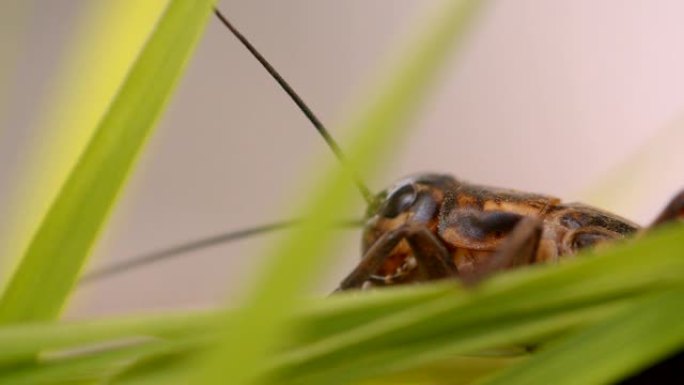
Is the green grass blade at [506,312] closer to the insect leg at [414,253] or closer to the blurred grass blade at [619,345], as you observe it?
the blurred grass blade at [619,345]

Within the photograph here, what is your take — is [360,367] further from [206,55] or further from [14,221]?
[206,55]

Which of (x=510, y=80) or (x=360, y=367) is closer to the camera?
(x=360, y=367)

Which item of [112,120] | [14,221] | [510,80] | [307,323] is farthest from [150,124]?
[510,80]

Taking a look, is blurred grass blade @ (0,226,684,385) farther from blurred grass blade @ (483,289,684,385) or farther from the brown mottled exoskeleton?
the brown mottled exoskeleton

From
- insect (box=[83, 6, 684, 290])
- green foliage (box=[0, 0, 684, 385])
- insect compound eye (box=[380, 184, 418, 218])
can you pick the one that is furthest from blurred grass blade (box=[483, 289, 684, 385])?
insect compound eye (box=[380, 184, 418, 218])

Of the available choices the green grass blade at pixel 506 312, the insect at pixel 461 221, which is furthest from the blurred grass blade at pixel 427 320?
the insect at pixel 461 221

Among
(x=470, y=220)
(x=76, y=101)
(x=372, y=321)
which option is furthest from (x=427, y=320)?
(x=76, y=101)
